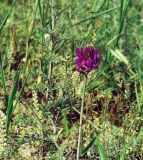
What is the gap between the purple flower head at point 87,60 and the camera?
1445 mm

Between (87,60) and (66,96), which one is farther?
(66,96)

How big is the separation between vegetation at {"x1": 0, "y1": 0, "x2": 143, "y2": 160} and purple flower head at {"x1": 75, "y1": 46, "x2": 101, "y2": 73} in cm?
7

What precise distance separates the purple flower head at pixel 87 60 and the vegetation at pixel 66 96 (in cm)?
7

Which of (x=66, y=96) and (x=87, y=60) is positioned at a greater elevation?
(x=87, y=60)

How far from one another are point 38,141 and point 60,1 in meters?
1.75

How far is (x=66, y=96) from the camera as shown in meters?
1.72

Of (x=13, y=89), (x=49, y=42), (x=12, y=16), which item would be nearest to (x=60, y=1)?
(x=12, y=16)

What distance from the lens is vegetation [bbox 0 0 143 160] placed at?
1.66m

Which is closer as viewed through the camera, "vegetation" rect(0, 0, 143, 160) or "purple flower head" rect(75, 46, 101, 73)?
"purple flower head" rect(75, 46, 101, 73)

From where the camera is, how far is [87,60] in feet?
4.78

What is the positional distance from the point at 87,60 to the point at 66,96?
30 cm

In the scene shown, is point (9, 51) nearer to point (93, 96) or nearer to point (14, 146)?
point (93, 96)

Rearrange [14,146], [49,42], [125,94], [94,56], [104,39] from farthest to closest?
[104,39] < [125,94] < [49,42] < [14,146] < [94,56]

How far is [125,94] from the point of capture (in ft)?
6.77
